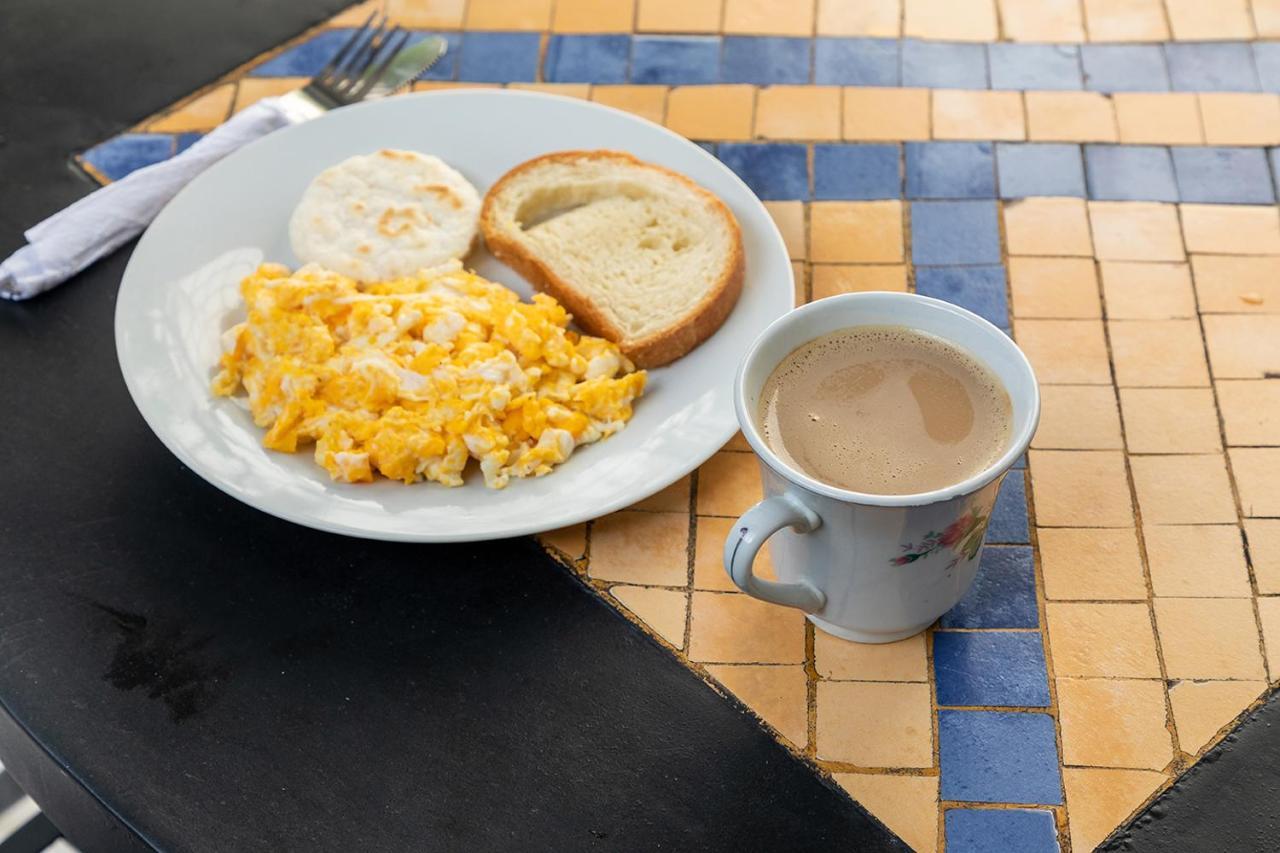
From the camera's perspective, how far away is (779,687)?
1186mm

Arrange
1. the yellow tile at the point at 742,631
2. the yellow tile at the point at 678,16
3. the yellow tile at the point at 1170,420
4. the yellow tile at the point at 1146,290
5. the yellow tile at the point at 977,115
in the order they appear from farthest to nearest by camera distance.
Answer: the yellow tile at the point at 678,16
the yellow tile at the point at 977,115
the yellow tile at the point at 1146,290
the yellow tile at the point at 1170,420
the yellow tile at the point at 742,631

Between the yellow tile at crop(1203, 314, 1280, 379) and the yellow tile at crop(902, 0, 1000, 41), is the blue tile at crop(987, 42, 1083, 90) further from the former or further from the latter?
the yellow tile at crop(1203, 314, 1280, 379)

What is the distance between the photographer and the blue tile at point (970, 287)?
1496mm

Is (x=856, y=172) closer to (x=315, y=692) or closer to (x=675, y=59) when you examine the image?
(x=675, y=59)

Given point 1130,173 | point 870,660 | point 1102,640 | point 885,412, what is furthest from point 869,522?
point 1130,173

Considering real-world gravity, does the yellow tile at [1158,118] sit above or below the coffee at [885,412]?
below

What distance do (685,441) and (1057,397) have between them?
1.41ft

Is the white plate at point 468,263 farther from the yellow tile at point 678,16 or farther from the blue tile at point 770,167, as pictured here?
the yellow tile at point 678,16

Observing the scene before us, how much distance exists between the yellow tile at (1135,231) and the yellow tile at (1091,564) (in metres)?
0.42

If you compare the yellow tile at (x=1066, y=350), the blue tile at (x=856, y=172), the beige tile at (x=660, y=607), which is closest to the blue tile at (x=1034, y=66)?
the blue tile at (x=856, y=172)

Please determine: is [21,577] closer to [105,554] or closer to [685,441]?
[105,554]

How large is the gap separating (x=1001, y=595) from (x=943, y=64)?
0.91 meters

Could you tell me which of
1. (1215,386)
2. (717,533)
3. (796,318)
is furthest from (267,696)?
(1215,386)

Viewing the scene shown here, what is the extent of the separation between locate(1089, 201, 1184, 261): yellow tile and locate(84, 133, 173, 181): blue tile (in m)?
1.25
